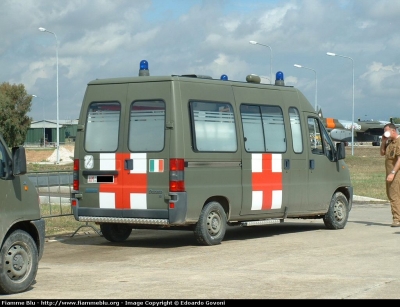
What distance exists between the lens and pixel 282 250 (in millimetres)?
13312

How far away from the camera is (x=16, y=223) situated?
9555 mm

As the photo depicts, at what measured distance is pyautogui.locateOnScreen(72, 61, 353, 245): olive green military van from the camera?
1344 centimetres

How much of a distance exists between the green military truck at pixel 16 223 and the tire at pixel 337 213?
26.8ft

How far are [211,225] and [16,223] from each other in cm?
500

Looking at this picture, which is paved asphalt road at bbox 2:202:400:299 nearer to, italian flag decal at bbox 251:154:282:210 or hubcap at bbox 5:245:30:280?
hubcap at bbox 5:245:30:280

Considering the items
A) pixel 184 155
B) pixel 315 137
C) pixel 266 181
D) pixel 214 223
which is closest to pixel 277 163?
pixel 266 181

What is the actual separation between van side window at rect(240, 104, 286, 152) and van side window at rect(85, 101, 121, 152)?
2237mm

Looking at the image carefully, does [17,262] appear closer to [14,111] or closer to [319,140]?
[319,140]

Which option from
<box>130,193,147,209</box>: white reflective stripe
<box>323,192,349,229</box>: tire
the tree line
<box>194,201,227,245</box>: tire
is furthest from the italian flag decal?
the tree line

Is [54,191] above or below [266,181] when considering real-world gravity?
below

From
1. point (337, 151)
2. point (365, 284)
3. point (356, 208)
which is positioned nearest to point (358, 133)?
point (356, 208)

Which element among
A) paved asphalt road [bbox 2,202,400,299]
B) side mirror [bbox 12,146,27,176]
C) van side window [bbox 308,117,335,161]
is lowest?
paved asphalt road [bbox 2,202,400,299]

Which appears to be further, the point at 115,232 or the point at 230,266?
the point at 115,232

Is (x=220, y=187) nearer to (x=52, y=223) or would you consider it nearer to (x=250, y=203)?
(x=250, y=203)
